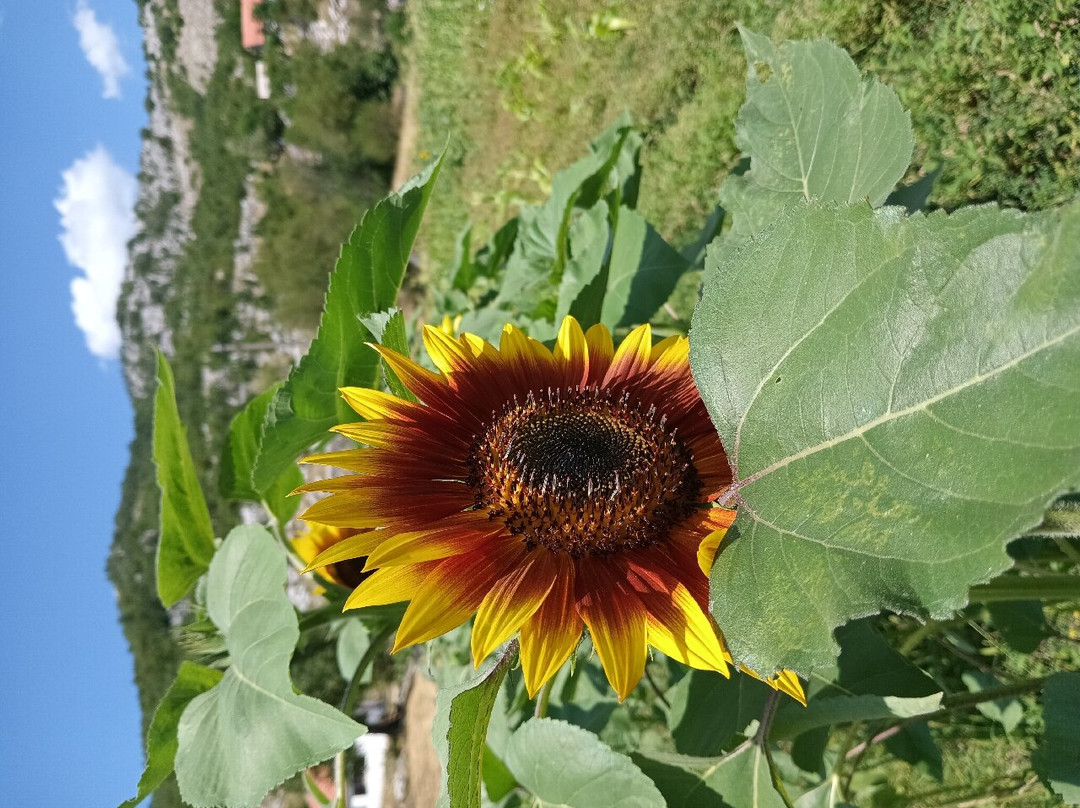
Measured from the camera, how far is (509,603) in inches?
18.8

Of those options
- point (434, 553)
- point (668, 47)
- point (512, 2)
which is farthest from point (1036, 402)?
point (512, 2)

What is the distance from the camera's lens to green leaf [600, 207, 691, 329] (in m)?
0.90

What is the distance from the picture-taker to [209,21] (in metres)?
13.8

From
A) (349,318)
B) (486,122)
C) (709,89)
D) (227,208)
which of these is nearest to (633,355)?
(349,318)

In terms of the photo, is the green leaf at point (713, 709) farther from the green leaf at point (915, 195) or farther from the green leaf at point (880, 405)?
the green leaf at point (915, 195)

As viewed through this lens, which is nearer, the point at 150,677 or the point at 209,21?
the point at 150,677

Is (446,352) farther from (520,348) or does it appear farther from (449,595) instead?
(449,595)

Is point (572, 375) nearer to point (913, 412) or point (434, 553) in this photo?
point (434, 553)

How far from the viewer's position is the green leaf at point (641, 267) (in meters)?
0.90

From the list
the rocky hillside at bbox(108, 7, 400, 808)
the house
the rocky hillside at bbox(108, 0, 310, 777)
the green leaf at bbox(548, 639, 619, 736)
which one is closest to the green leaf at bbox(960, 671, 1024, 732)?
the green leaf at bbox(548, 639, 619, 736)

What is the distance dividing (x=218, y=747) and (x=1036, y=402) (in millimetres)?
659

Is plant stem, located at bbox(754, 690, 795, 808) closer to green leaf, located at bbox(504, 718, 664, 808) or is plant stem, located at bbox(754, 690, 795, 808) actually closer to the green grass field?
green leaf, located at bbox(504, 718, 664, 808)

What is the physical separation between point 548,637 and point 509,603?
0.03 meters

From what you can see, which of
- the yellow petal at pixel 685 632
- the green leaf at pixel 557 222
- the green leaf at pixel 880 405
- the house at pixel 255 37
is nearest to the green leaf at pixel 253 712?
the yellow petal at pixel 685 632
